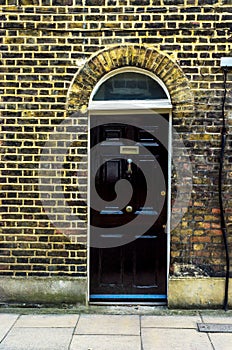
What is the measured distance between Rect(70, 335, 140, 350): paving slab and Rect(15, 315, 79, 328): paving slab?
1.04ft

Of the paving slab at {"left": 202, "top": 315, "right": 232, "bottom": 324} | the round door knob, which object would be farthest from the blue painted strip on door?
the round door knob

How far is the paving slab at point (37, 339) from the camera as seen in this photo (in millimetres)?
3604

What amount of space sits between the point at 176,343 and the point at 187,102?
260 centimetres

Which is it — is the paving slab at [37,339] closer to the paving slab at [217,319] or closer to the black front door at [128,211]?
the black front door at [128,211]

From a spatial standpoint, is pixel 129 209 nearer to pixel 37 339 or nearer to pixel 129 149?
pixel 129 149

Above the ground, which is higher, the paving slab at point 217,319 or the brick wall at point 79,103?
the brick wall at point 79,103

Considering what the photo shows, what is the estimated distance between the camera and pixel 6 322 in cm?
411

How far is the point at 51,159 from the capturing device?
4.40 meters

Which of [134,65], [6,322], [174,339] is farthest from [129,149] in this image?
[6,322]

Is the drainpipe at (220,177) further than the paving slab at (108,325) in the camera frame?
Yes

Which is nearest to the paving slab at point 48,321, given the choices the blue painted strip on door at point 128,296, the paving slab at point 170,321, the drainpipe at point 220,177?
the blue painted strip on door at point 128,296

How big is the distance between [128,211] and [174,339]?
5.02ft

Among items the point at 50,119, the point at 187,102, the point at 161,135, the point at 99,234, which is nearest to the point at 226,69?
the point at 187,102

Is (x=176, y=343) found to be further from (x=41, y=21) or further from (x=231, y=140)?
(x=41, y=21)
